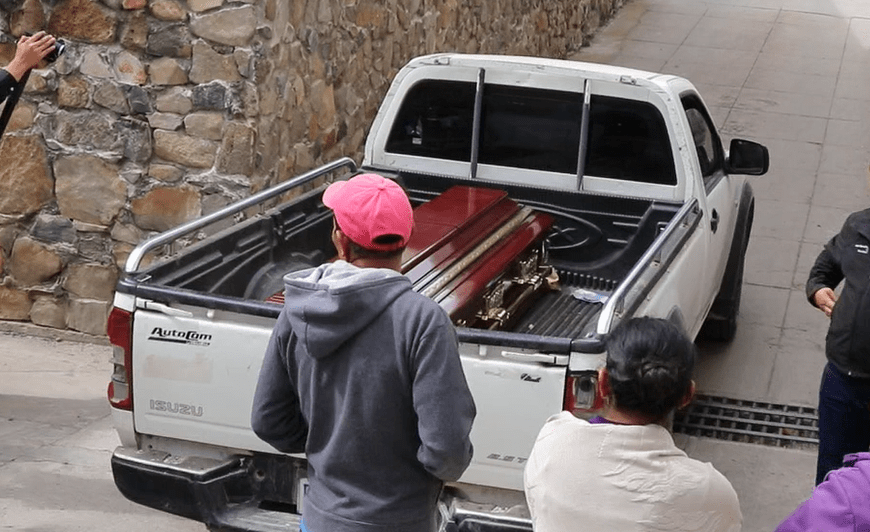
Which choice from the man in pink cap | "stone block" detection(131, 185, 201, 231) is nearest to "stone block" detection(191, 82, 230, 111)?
"stone block" detection(131, 185, 201, 231)

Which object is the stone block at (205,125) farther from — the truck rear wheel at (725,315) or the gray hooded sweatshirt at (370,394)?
the gray hooded sweatshirt at (370,394)

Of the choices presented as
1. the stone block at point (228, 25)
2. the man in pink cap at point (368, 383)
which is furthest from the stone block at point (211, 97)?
the man in pink cap at point (368, 383)

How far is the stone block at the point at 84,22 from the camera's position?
7.08m

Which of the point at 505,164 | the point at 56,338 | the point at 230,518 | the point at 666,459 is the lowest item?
the point at 56,338

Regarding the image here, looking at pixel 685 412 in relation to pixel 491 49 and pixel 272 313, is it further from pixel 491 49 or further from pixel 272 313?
pixel 491 49

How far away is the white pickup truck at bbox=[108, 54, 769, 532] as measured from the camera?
414 cm

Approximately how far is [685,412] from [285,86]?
2.88m

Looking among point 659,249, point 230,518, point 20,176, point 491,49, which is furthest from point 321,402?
point 491,49

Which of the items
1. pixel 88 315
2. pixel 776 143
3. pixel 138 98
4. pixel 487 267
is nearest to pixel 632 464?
pixel 487 267

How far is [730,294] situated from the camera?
25.2 ft

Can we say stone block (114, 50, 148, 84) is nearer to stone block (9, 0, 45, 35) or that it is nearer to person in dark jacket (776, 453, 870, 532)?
stone block (9, 0, 45, 35)

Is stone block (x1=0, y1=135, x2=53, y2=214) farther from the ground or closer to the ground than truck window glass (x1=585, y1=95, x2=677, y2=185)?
closer to the ground

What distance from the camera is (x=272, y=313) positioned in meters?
4.21

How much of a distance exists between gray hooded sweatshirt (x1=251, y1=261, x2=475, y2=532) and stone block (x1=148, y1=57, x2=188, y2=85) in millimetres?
4111
